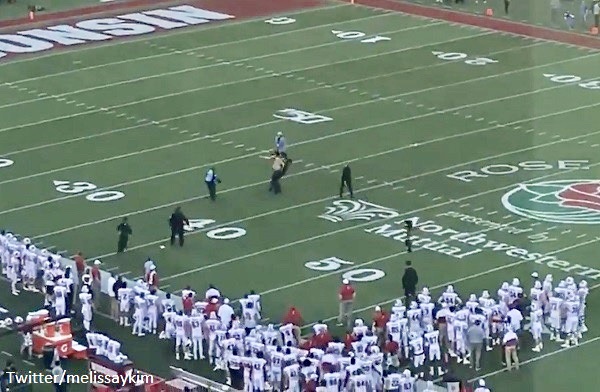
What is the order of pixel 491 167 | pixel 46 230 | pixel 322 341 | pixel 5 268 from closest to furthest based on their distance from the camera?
1. pixel 322 341
2. pixel 5 268
3. pixel 46 230
4. pixel 491 167

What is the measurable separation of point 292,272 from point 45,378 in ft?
16.4

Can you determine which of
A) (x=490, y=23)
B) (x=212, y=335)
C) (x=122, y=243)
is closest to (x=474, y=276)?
(x=212, y=335)

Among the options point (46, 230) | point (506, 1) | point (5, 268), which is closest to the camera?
point (5, 268)

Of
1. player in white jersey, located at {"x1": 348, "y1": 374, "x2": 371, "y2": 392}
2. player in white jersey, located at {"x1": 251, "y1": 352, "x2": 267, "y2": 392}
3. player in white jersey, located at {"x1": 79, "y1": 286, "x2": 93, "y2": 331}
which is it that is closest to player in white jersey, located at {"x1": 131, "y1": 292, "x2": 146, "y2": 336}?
player in white jersey, located at {"x1": 79, "y1": 286, "x2": 93, "y2": 331}

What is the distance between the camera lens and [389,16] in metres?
44.8

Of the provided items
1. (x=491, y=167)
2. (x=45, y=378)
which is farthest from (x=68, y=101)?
(x=45, y=378)

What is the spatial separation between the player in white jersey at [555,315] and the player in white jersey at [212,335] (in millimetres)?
4105

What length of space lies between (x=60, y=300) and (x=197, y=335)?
2194 mm

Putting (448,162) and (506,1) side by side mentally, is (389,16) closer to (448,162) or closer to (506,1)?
(506,1)

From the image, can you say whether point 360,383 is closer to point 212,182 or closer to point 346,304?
point 346,304

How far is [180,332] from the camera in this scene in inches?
976

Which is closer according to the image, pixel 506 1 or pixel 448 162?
pixel 448 162

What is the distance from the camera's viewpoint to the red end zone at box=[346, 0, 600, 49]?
41.8 metres

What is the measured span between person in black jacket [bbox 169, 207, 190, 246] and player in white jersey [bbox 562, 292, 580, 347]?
6.50 m
